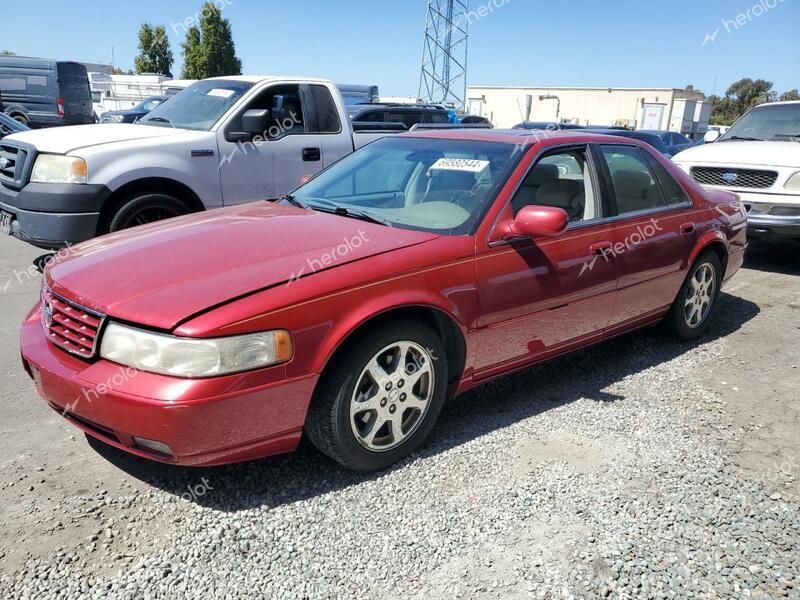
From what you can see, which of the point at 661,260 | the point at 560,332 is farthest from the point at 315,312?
the point at 661,260

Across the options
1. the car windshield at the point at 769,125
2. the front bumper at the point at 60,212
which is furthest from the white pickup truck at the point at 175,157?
the car windshield at the point at 769,125

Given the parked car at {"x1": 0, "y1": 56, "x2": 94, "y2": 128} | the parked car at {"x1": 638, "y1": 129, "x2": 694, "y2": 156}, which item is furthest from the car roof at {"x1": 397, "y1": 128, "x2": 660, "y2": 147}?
the parked car at {"x1": 0, "y1": 56, "x2": 94, "y2": 128}

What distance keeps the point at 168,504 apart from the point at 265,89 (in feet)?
15.7

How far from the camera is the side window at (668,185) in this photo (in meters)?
4.48

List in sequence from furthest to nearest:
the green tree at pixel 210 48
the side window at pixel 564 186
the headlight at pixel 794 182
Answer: the green tree at pixel 210 48 → the headlight at pixel 794 182 → the side window at pixel 564 186

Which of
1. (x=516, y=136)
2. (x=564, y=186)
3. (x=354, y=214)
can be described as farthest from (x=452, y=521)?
(x=516, y=136)

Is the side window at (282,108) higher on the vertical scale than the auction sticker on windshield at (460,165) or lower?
higher

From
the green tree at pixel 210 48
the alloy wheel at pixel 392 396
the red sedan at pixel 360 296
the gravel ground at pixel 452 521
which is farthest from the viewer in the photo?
the green tree at pixel 210 48

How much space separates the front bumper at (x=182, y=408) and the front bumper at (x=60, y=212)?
9.30 feet

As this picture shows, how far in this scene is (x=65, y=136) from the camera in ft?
18.6

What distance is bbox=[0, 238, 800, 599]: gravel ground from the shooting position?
2307 mm

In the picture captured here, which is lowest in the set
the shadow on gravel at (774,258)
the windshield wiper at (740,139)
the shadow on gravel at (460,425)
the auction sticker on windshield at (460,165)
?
the shadow on gravel at (774,258)

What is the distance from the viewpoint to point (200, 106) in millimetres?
6492

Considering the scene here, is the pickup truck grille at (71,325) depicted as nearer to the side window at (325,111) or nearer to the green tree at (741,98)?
the side window at (325,111)
